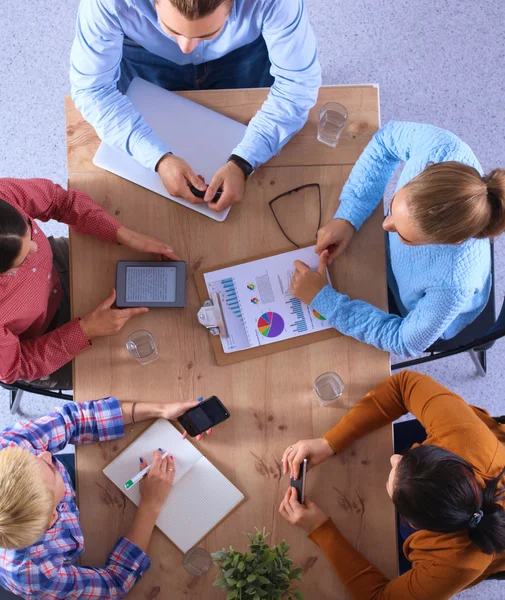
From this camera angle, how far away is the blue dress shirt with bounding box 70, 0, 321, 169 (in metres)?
1.42

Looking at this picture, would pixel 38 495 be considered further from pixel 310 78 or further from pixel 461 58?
pixel 461 58

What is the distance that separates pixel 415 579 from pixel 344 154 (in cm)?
103

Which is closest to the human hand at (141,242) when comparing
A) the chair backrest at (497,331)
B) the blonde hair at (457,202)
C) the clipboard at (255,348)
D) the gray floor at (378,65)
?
the clipboard at (255,348)

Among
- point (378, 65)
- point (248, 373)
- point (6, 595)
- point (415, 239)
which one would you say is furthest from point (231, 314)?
point (378, 65)

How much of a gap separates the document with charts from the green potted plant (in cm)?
45

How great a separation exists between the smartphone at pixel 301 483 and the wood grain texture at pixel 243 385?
0.10ft

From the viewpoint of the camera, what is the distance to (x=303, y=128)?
154 centimetres

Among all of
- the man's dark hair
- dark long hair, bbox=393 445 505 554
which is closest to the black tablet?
the man's dark hair

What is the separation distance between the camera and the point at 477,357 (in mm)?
2127

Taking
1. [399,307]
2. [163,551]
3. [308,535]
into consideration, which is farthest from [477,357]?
[163,551]

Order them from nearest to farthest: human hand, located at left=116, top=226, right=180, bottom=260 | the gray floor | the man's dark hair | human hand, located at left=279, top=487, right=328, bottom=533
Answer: the man's dark hair → human hand, located at left=279, top=487, right=328, bottom=533 → human hand, located at left=116, top=226, right=180, bottom=260 → the gray floor

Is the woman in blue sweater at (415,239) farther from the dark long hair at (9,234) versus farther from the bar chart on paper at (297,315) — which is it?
the dark long hair at (9,234)

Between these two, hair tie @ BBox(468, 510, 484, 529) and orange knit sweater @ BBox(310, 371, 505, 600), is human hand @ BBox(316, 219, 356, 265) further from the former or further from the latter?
hair tie @ BBox(468, 510, 484, 529)

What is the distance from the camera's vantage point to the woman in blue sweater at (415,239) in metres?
1.24
